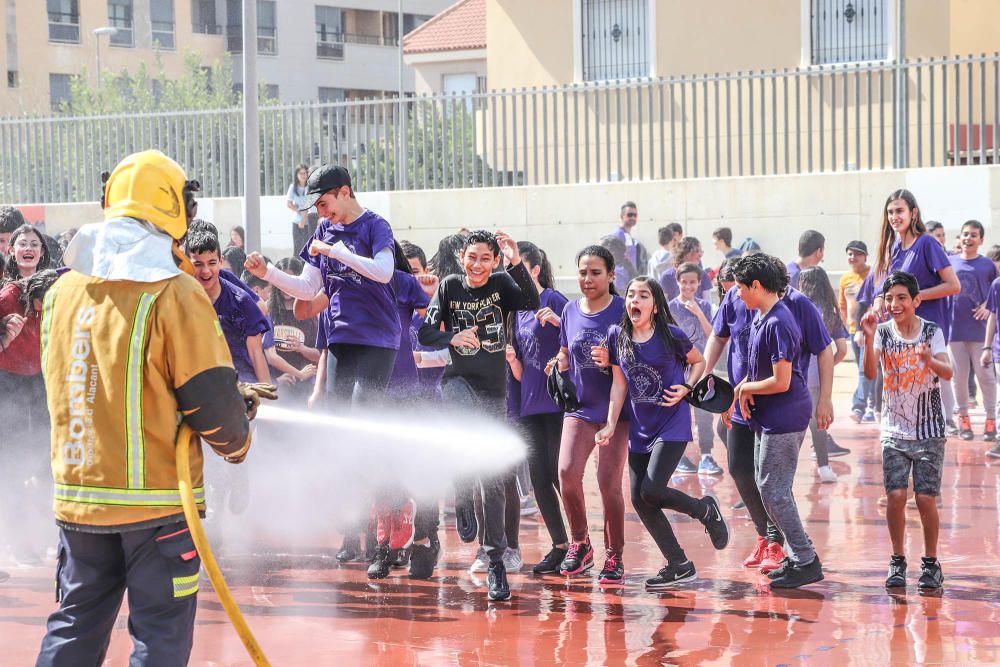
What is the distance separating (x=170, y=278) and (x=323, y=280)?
3.28 metres

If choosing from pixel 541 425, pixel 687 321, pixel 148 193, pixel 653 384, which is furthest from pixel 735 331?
pixel 148 193

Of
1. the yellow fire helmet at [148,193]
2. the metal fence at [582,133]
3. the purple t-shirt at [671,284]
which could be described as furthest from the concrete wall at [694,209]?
the yellow fire helmet at [148,193]

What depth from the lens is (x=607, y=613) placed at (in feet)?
21.9

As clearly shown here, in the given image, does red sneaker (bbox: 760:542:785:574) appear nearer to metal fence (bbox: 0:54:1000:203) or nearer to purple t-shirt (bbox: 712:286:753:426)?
purple t-shirt (bbox: 712:286:753:426)

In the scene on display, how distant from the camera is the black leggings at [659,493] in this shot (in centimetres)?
710

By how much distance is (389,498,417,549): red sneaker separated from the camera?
764 centimetres

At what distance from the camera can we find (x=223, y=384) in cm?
420

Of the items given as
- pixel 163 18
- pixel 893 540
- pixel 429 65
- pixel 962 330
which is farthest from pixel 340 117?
pixel 163 18

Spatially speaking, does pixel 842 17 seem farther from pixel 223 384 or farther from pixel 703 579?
pixel 223 384

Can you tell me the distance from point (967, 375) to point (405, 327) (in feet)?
20.7

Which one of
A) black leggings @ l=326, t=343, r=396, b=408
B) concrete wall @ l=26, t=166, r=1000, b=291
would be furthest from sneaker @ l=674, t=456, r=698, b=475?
concrete wall @ l=26, t=166, r=1000, b=291

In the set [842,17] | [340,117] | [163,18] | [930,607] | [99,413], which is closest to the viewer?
[99,413]

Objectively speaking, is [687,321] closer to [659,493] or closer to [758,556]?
[758,556]

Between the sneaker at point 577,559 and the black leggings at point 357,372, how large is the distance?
1.34 meters
